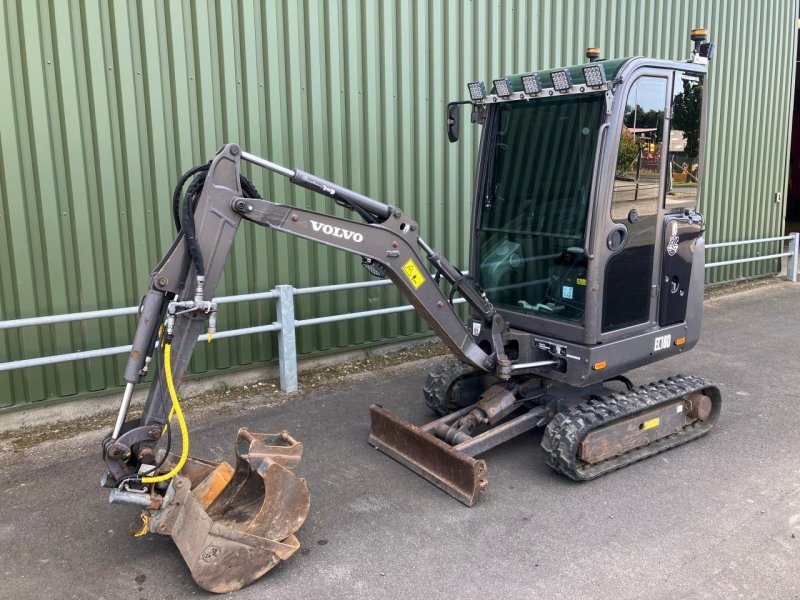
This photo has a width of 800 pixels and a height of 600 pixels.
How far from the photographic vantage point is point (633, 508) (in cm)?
439

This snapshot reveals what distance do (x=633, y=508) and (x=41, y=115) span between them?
537 centimetres

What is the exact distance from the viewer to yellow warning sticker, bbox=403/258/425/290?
175 inches

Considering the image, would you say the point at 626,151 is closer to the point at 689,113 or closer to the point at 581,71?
the point at 581,71

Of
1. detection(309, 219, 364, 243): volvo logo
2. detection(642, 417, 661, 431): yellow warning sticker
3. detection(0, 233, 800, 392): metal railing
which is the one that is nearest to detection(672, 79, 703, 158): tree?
detection(642, 417, 661, 431): yellow warning sticker

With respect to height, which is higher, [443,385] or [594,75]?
[594,75]

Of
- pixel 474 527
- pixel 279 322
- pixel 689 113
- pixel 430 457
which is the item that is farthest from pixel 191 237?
pixel 689 113

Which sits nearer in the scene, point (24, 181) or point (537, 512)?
point (537, 512)

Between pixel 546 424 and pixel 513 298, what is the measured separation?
987mm

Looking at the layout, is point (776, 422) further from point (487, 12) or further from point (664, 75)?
point (487, 12)

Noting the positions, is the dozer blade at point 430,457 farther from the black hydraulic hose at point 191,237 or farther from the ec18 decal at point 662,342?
the black hydraulic hose at point 191,237

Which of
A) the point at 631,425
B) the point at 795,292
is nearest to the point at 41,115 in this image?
the point at 631,425

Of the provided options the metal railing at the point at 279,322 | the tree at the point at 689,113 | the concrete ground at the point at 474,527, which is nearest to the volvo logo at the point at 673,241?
the tree at the point at 689,113

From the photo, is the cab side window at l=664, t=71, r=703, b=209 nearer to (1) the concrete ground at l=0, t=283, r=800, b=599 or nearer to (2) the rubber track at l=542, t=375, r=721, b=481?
(2) the rubber track at l=542, t=375, r=721, b=481

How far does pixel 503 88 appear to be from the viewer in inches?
197
